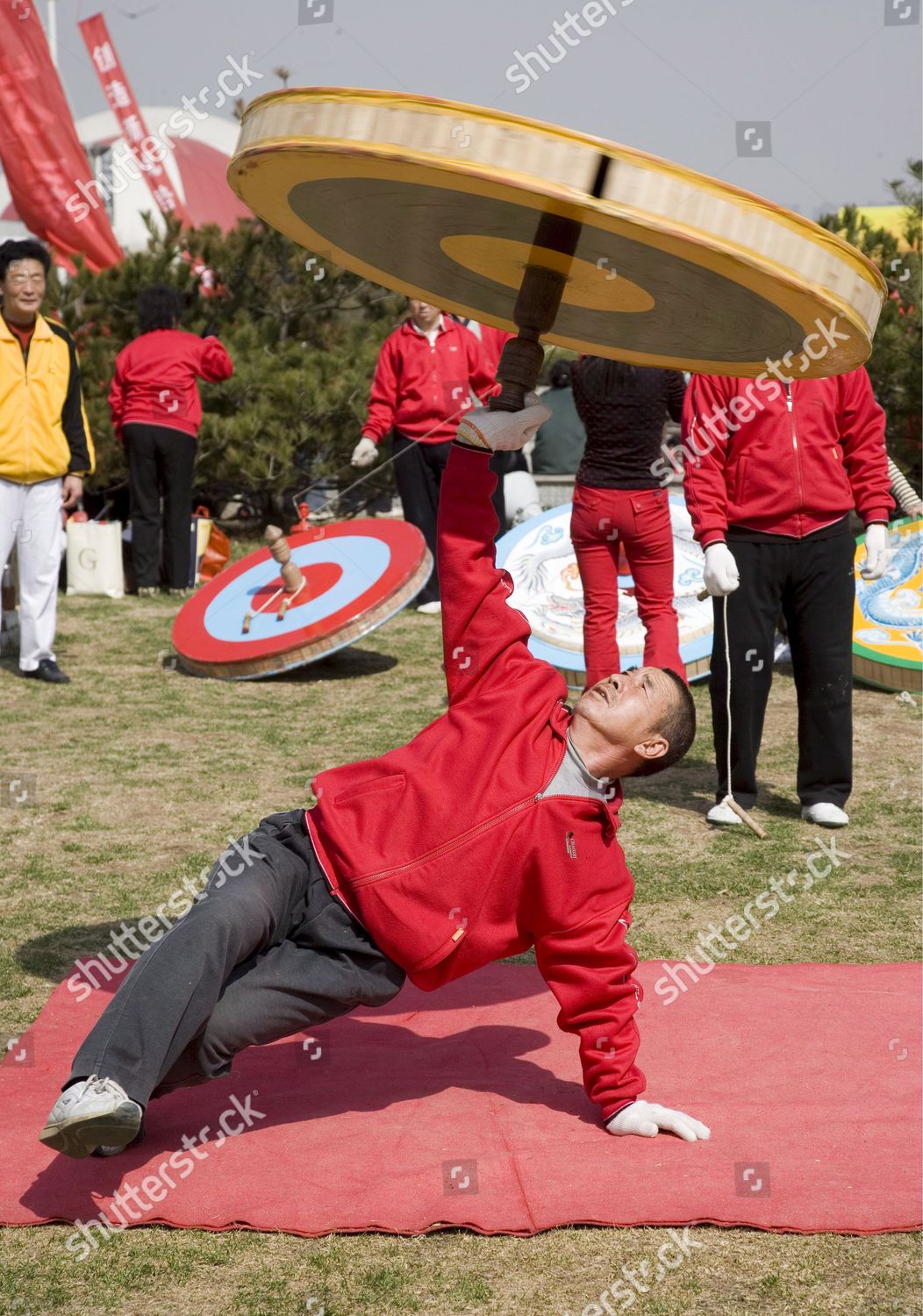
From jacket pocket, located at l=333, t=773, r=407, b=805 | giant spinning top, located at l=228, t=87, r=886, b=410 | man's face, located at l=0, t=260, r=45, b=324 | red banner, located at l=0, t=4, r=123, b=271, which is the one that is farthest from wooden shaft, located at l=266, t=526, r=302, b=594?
red banner, located at l=0, t=4, r=123, b=271

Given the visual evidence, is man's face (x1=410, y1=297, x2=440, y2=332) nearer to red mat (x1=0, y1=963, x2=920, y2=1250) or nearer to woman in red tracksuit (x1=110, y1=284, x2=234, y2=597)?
woman in red tracksuit (x1=110, y1=284, x2=234, y2=597)

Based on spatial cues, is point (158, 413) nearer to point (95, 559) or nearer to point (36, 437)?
point (95, 559)

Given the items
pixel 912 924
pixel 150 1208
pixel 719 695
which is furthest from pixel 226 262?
pixel 150 1208

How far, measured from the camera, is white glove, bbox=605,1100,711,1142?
311cm

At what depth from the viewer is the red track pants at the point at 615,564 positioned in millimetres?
6160

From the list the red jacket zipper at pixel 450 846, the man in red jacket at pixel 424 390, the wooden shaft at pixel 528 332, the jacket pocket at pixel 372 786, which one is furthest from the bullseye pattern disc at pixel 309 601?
the red jacket zipper at pixel 450 846

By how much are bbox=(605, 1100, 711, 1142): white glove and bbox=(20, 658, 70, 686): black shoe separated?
5.62m

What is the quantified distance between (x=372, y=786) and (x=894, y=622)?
5540mm

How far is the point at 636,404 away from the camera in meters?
6.13

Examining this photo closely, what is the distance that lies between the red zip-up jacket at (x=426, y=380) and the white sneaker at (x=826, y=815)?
168 inches

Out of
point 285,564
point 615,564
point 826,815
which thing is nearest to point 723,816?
point 826,815

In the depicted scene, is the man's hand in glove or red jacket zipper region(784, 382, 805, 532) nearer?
the man's hand in glove

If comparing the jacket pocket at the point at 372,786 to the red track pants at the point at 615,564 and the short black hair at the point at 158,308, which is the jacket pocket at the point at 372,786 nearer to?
the red track pants at the point at 615,564

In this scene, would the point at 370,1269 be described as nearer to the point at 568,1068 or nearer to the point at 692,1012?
the point at 568,1068
